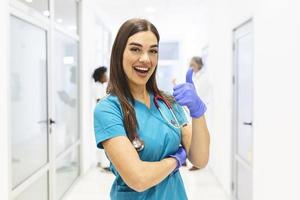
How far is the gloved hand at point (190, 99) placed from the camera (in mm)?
1176

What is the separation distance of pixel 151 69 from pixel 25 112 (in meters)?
1.83

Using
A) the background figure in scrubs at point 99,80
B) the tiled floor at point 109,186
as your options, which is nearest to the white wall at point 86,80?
the background figure in scrubs at point 99,80

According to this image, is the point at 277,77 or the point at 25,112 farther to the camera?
the point at 25,112

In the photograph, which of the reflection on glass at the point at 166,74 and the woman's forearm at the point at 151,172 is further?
the reflection on glass at the point at 166,74

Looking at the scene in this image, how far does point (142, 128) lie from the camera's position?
43.4 inches

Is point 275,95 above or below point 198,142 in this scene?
above

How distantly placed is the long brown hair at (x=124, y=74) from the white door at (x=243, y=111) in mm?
2157

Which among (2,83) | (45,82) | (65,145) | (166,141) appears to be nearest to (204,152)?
(166,141)

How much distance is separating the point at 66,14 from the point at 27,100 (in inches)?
67.6

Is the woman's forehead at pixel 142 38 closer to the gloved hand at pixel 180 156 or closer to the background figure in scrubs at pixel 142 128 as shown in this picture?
the background figure in scrubs at pixel 142 128

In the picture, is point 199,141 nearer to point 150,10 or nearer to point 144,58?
point 144,58

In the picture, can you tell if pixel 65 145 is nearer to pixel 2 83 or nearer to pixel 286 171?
pixel 2 83

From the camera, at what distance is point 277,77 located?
2281 millimetres

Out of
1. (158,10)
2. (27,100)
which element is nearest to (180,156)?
(27,100)
